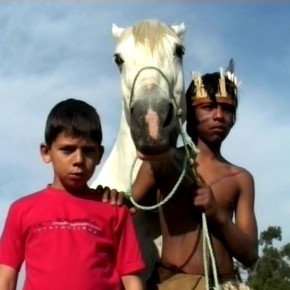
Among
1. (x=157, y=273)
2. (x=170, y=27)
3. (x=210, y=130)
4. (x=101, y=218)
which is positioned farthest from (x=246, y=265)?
(x=170, y=27)

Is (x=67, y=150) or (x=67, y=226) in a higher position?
(x=67, y=150)

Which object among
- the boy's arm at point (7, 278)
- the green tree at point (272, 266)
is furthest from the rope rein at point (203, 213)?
the green tree at point (272, 266)

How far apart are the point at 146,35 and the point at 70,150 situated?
109 cm

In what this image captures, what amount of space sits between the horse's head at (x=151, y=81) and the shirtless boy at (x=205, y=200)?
0.11m

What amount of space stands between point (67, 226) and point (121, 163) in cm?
114

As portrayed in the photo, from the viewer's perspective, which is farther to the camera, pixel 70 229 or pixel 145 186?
pixel 145 186

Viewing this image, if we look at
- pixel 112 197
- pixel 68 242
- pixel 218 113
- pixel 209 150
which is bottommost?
pixel 68 242

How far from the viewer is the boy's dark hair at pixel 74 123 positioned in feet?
7.73

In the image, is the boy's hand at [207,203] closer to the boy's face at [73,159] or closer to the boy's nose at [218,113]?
the boy's nose at [218,113]

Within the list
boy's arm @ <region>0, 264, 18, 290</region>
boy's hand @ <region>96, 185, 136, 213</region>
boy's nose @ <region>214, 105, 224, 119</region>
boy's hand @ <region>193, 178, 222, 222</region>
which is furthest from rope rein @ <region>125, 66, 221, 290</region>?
boy's arm @ <region>0, 264, 18, 290</region>

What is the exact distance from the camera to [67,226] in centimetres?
231

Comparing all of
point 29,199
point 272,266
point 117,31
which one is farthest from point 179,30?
point 272,266

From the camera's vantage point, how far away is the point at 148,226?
10.0 ft

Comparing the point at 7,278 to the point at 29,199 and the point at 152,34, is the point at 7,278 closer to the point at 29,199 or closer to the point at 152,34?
the point at 29,199
